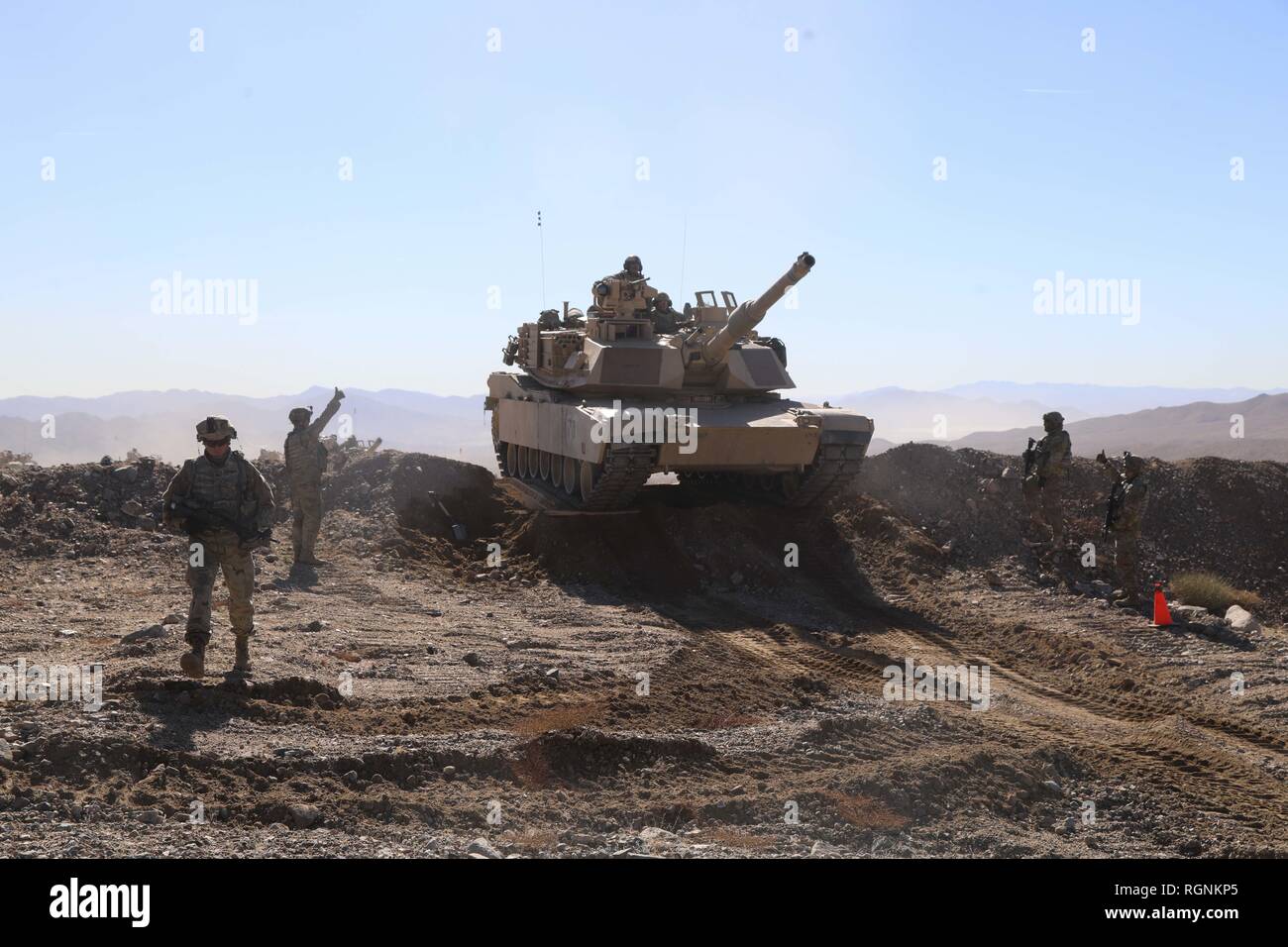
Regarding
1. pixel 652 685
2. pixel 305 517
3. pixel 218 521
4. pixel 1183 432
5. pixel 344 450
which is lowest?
pixel 652 685

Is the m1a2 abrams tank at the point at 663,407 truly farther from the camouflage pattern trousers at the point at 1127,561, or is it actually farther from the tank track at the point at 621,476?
the camouflage pattern trousers at the point at 1127,561

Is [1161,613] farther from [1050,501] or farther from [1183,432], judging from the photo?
[1183,432]

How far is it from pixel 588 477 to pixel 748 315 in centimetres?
292

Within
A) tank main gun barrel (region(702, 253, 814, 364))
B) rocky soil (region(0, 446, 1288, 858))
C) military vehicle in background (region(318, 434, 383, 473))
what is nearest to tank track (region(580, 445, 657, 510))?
rocky soil (region(0, 446, 1288, 858))

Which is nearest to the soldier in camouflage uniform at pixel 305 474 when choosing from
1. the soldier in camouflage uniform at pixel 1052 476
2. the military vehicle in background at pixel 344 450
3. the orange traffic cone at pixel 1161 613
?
the military vehicle in background at pixel 344 450

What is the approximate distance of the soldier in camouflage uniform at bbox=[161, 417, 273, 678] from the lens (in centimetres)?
883

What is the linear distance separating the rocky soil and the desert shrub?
55 cm

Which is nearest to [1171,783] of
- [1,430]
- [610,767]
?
[610,767]

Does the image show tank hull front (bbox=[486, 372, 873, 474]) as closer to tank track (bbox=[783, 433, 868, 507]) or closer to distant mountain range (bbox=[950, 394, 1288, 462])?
tank track (bbox=[783, 433, 868, 507])

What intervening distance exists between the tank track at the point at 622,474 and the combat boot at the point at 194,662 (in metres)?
6.85

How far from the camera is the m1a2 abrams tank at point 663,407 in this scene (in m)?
15.2

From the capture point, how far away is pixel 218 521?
8.85m

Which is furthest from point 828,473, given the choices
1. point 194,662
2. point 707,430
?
point 194,662
